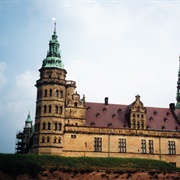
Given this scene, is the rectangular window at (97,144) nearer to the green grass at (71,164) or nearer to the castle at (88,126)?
the castle at (88,126)

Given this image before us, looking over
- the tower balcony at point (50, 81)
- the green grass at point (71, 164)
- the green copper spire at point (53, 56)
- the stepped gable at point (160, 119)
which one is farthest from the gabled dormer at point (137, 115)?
the green copper spire at point (53, 56)

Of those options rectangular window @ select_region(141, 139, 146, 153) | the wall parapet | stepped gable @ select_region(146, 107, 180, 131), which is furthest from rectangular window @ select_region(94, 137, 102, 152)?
stepped gable @ select_region(146, 107, 180, 131)

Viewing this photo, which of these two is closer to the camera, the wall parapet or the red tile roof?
the wall parapet

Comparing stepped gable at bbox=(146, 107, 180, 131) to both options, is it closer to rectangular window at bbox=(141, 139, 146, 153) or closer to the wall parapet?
the wall parapet

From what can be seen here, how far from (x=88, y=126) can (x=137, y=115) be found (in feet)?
29.8

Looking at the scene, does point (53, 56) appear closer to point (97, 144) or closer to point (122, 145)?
point (97, 144)

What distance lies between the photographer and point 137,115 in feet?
206

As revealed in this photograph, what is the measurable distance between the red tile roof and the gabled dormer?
3.85 ft

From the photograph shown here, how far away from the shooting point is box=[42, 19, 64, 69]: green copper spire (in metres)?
60.4

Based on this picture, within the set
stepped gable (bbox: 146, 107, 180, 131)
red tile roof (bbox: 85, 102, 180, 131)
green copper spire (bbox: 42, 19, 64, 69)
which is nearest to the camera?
green copper spire (bbox: 42, 19, 64, 69)

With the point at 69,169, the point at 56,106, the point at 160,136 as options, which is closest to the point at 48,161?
→ the point at 69,169

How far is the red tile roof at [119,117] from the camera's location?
62250mm

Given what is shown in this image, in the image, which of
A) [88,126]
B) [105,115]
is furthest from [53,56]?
[105,115]

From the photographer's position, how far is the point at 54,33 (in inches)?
2485
